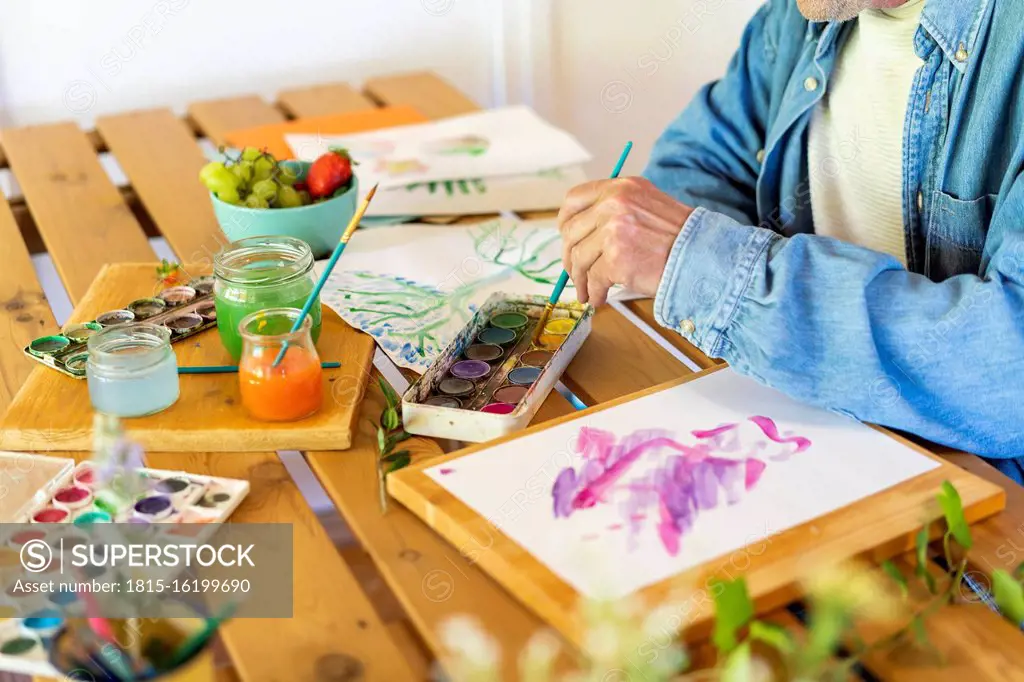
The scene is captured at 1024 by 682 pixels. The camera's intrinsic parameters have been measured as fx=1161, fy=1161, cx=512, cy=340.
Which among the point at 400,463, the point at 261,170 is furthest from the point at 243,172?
the point at 400,463

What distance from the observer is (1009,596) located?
0.86m

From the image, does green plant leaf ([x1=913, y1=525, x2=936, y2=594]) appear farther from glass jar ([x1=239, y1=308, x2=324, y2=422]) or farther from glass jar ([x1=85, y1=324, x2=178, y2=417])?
glass jar ([x1=85, y1=324, x2=178, y2=417])

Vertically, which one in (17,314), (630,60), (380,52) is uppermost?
(17,314)

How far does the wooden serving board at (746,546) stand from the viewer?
863mm

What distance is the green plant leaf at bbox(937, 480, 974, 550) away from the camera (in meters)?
0.93

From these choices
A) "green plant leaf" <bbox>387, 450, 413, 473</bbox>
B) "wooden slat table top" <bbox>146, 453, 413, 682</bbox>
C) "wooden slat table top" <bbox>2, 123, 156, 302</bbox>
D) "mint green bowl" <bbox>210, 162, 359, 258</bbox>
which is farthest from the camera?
"wooden slat table top" <bbox>2, 123, 156, 302</bbox>

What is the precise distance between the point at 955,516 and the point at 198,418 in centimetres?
70

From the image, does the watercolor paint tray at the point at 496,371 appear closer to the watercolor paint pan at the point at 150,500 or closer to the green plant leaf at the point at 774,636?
the watercolor paint pan at the point at 150,500

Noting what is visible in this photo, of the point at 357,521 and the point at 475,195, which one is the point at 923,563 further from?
the point at 475,195

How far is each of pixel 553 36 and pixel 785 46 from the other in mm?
1473

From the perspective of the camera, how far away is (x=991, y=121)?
1.23 metres

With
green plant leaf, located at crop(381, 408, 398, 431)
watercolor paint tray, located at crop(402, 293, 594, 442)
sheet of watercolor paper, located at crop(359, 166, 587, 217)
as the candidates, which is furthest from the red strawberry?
green plant leaf, located at crop(381, 408, 398, 431)

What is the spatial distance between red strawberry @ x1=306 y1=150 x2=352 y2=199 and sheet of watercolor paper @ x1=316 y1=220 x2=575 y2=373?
0.30 feet

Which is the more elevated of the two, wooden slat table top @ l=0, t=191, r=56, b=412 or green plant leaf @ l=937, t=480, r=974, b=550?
green plant leaf @ l=937, t=480, r=974, b=550
